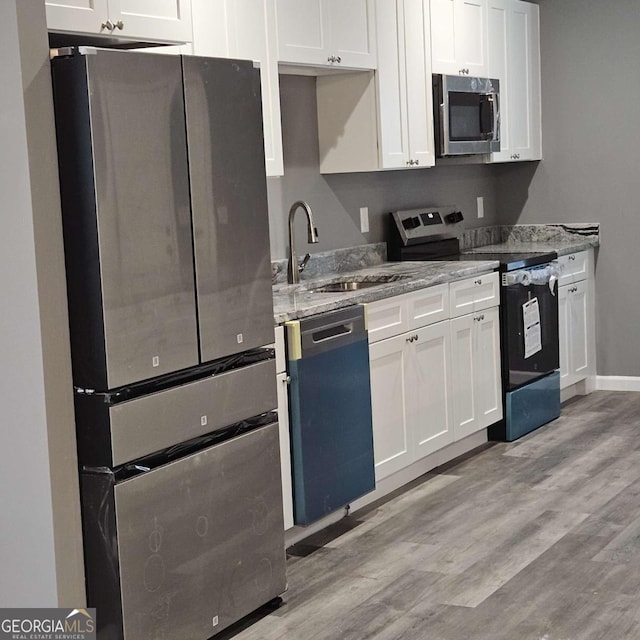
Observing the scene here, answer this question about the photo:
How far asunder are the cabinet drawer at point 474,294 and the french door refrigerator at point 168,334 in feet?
5.95

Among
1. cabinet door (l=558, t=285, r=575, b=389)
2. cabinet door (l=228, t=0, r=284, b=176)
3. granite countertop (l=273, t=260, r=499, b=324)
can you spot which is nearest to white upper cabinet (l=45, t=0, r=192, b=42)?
cabinet door (l=228, t=0, r=284, b=176)

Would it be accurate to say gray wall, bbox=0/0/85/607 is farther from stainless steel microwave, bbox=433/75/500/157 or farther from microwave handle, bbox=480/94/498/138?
microwave handle, bbox=480/94/498/138

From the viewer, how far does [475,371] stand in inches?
204

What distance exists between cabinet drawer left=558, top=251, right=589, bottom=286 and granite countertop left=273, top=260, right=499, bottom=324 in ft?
2.88

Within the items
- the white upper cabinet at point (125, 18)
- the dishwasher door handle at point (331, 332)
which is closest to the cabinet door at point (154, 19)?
the white upper cabinet at point (125, 18)

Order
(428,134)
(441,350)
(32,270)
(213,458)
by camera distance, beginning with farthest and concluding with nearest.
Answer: (428,134) → (441,350) → (213,458) → (32,270)

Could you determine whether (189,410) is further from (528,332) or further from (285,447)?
(528,332)

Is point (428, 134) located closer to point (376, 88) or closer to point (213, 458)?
point (376, 88)

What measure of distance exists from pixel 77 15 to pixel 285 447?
162cm

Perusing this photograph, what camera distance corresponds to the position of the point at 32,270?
267 cm

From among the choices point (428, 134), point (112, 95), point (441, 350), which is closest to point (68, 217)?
point (112, 95)

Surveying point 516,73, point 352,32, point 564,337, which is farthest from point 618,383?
point 352,32

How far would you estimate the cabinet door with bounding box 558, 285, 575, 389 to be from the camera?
609cm

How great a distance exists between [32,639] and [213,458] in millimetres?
690
